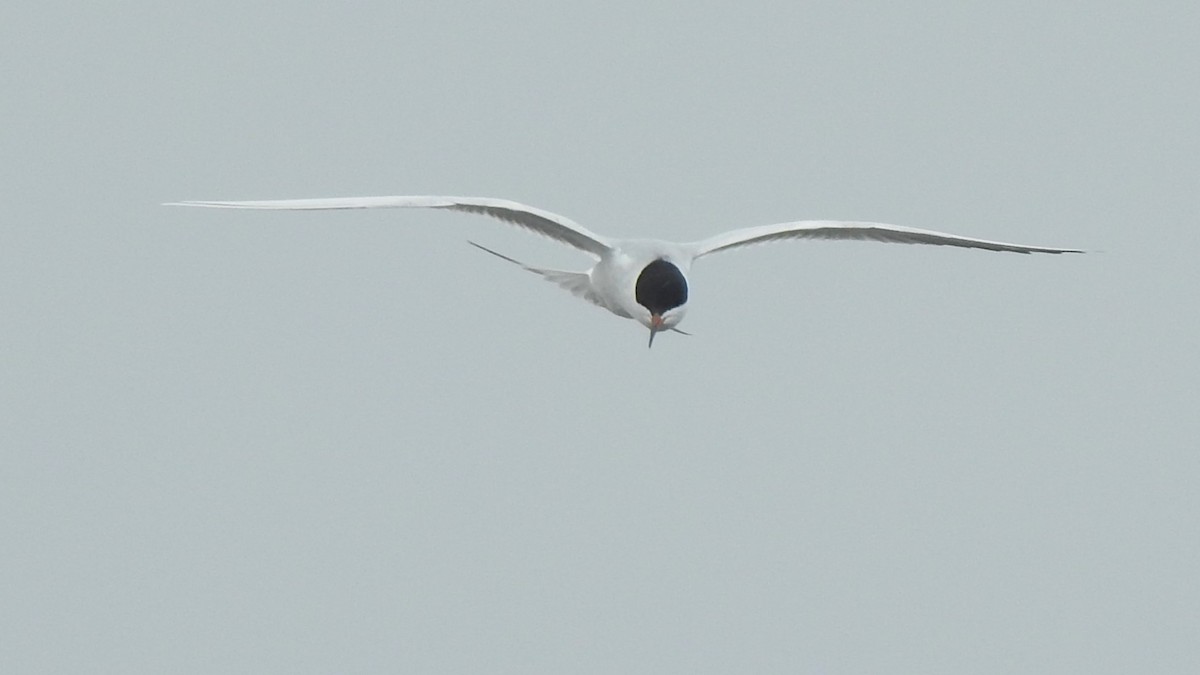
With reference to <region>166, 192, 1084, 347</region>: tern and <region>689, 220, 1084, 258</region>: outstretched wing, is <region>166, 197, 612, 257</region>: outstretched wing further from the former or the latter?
<region>689, 220, 1084, 258</region>: outstretched wing

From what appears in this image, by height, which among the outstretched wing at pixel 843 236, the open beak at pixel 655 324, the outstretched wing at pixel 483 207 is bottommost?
the open beak at pixel 655 324

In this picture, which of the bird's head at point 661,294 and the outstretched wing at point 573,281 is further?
the outstretched wing at point 573,281

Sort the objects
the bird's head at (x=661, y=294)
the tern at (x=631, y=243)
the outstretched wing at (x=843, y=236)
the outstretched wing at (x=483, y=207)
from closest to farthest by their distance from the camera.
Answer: the outstretched wing at (x=483, y=207), the tern at (x=631, y=243), the bird's head at (x=661, y=294), the outstretched wing at (x=843, y=236)

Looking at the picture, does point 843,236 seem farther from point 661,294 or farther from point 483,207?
point 483,207

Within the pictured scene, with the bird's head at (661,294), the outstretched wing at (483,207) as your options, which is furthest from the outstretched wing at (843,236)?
the outstretched wing at (483,207)

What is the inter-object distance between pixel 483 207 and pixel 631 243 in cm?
102

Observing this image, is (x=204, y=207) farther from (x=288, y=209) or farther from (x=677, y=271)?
(x=677, y=271)

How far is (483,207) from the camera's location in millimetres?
9766

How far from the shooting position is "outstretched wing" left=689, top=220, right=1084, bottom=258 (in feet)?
34.7

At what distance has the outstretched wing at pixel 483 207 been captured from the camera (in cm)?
941

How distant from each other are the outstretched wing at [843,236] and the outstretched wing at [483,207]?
746 millimetres

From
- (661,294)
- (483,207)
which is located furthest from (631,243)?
(483,207)

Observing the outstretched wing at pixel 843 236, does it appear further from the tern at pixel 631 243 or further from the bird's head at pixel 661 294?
the bird's head at pixel 661 294

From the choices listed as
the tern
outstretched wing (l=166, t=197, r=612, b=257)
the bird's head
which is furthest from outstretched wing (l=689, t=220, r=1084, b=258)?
outstretched wing (l=166, t=197, r=612, b=257)
